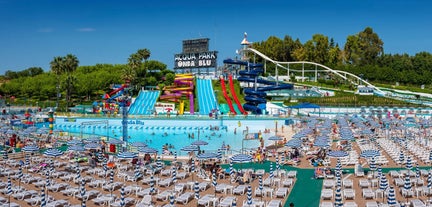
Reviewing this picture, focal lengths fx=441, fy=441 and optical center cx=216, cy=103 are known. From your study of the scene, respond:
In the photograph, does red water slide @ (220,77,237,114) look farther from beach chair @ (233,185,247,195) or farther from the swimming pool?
beach chair @ (233,185,247,195)

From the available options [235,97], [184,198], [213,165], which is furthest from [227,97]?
[184,198]

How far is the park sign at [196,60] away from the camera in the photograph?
7338cm

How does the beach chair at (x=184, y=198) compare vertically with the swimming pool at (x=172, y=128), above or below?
below

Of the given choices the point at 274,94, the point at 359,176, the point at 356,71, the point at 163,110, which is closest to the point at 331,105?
the point at 274,94

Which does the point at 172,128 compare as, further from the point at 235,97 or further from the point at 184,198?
the point at 184,198

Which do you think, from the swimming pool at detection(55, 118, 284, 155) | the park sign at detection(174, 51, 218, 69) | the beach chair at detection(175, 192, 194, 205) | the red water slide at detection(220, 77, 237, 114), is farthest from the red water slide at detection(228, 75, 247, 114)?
the beach chair at detection(175, 192, 194, 205)

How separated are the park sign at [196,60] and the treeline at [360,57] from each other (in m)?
23.0

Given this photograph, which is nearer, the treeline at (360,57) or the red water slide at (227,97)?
the red water slide at (227,97)

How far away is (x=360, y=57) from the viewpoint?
330 feet

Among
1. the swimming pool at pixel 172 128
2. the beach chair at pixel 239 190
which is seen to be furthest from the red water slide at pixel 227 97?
the beach chair at pixel 239 190

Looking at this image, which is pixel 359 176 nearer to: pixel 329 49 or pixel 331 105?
pixel 331 105

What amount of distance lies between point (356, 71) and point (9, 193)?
7887 cm

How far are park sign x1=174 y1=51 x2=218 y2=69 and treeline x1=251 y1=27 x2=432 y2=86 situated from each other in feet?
75.4

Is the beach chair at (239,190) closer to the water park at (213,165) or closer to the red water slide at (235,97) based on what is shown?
the water park at (213,165)
